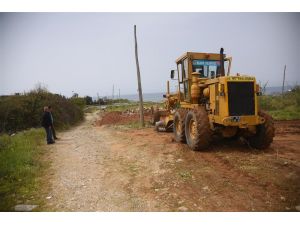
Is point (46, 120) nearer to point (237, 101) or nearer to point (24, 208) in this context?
point (24, 208)

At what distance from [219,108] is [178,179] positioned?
2.54 meters

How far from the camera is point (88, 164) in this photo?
22.7ft

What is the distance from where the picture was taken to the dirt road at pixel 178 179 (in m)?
4.20

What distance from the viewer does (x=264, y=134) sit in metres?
7.11

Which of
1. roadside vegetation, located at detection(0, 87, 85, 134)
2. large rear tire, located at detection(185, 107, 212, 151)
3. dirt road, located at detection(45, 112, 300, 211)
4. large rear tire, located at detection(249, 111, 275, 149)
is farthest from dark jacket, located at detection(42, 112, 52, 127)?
large rear tire, located at detection(249, 111, 275, 149)

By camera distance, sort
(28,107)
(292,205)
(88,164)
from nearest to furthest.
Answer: (292,205), (88,164), (28,107)

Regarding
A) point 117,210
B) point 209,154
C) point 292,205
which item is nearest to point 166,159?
point 209,154

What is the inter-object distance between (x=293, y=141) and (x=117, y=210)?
6.71 metres

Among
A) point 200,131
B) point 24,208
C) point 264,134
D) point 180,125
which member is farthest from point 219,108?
point 24,208

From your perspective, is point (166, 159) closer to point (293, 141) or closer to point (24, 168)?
point (24, 168)

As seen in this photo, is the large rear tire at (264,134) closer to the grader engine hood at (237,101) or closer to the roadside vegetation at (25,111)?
the grader engine hood at (237,101)

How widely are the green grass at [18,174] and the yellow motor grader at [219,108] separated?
4.10m

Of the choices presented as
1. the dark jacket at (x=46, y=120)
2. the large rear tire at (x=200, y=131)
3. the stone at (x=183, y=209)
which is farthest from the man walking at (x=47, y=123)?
the stone at (x=183, y=209)

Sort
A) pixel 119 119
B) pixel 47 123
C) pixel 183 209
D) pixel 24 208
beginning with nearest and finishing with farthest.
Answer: pixel 183 209
pixel 24 208
pixel 47 123
pixel 119 119
